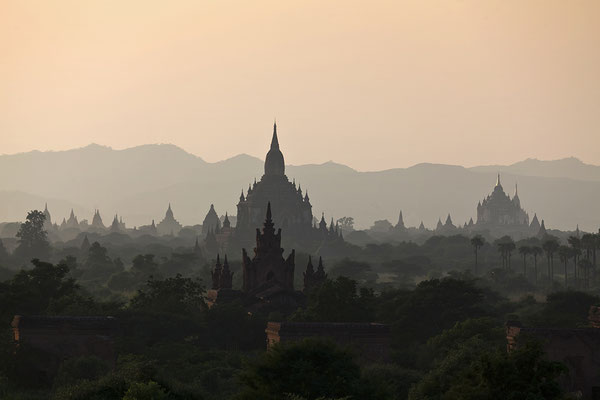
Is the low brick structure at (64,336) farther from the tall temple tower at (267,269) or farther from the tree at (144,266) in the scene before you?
the tree at (144,266)

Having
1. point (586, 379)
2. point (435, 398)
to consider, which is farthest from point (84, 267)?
point (435, 398)

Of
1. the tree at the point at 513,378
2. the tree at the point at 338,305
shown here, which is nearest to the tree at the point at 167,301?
the tree at the point at 338,305

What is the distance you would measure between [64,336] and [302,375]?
23.2m

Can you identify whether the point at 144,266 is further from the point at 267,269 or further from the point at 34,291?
the point at 34,291

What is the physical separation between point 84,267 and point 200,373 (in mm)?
109426

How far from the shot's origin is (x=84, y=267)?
163 m

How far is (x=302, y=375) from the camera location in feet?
140

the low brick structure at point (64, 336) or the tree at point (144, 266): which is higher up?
the tree at point (144, 266)

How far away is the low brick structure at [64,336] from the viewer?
2418 inches

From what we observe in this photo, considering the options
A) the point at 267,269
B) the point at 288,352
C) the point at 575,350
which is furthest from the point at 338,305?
the point at 288,352

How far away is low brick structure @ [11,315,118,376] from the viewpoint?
61406 millimetres

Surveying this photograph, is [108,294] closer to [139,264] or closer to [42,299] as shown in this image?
[139,264]

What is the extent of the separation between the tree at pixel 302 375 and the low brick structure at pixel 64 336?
67.8ft

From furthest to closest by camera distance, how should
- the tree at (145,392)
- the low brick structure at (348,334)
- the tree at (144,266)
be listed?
the tree at (144,266) < the low brick structure at (348,334) < the tree at (145,392)
